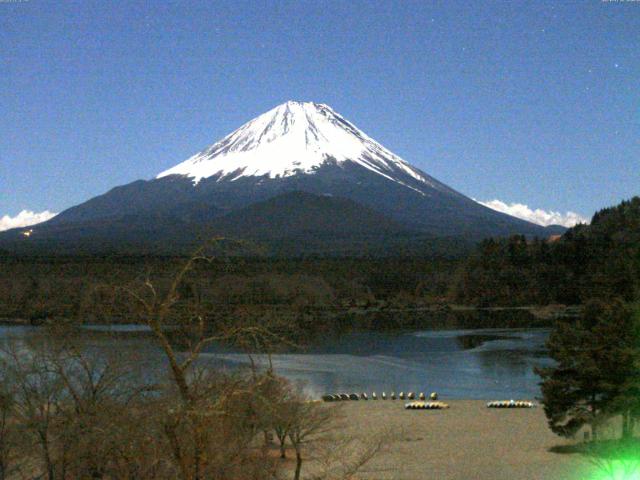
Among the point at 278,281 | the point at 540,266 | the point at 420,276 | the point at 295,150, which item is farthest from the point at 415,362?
the point at 295,150

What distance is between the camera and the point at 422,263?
296 ft

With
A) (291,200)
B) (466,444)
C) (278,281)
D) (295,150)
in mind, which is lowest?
(466,444)

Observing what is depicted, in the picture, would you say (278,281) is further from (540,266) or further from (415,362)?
(415,362)

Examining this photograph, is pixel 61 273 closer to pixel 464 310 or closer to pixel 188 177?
pixel 464 310

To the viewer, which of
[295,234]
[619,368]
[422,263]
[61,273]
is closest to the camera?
[619,368]

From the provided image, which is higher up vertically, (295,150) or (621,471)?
A: (295,150)

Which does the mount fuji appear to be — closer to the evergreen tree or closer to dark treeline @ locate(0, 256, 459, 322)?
dark treeline @ locate(0, 256, 459, 322)

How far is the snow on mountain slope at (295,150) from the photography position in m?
177

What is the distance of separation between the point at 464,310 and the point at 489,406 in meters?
47.3

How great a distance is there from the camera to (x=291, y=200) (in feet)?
482

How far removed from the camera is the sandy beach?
49.2 feet

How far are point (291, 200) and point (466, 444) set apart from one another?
425ft

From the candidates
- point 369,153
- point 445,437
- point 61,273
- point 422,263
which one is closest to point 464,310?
point 422,263

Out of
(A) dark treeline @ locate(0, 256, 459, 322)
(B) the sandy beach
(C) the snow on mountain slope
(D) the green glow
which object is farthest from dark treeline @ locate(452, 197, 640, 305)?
(C) the snow on mountain slope
